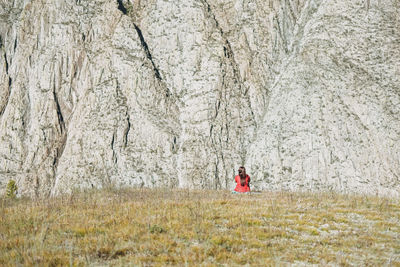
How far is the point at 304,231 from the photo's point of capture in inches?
372

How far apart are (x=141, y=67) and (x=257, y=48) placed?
53.5 ft

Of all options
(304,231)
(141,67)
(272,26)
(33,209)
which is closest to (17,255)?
(33,209)

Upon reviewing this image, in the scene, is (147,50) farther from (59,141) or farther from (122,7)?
(59,141)

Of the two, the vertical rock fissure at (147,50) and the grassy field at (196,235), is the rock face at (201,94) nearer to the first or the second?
the vertical rock fissure at (147,50)

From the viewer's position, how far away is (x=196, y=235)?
8.30m

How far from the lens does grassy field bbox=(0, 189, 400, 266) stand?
6.85 metres

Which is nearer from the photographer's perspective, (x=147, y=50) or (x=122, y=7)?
(x=147, y=50)

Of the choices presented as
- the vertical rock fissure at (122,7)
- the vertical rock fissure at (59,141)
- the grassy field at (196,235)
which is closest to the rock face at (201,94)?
the vertical rock fissure at (59,141)

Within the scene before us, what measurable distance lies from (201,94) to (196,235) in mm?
35587

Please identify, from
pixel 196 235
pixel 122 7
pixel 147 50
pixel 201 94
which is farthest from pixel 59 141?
pixel 196 235

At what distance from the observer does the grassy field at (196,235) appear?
270 inches

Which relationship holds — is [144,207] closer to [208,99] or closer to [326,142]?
[326,142]

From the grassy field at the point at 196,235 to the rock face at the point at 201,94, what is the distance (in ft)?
76.0

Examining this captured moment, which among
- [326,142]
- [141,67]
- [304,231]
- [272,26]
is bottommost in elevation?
[304,231]
